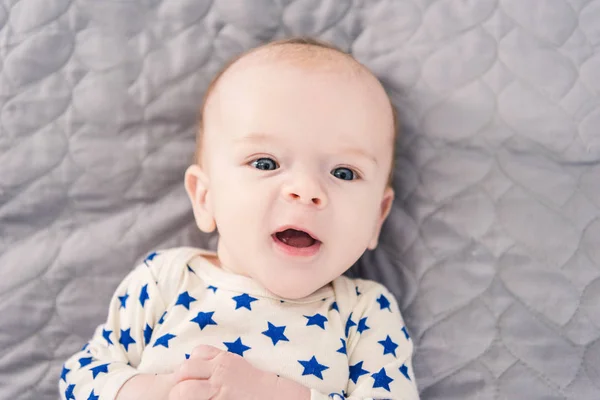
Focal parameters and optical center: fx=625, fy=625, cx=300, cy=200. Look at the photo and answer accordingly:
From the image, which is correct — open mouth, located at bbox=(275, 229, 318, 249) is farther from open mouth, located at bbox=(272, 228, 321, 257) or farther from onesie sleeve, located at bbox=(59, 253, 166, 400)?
onesie sleeve, located at bbox=(59, 253, 166, 400)

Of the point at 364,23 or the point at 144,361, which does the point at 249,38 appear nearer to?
the point at 364,23

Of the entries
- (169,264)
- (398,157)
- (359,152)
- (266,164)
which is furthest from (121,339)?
(398,157)

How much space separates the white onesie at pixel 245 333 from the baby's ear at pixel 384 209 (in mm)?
84

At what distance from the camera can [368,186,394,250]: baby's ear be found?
1.13 metres

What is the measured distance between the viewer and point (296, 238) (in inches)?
39.4

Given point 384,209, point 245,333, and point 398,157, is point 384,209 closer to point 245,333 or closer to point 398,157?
point 398,157

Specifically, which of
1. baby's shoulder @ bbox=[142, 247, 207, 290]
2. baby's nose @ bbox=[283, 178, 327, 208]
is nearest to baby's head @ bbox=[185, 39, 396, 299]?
baby's nose @ bbox=[283, 178, 327, 208]

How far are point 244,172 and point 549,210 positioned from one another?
22.5 inches

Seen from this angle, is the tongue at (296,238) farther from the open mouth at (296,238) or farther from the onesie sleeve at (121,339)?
the onesie sleeve at (121,339)

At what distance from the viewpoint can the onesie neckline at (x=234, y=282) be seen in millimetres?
1047

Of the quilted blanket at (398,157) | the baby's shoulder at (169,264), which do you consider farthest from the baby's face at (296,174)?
the quilted blanket at (398,157)

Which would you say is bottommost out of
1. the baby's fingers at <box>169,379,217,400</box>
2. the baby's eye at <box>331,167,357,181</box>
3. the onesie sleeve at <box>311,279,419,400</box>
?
the onesie sleeve at <box>311,279,419,400</box>

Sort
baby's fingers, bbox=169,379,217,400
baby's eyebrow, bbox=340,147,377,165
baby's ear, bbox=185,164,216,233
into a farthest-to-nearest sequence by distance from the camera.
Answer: baby's ear, bbox=185,164,216,233 → baby's eyebrow, bbox=340,147,377,165 → baby's fingers, bbox=169,379,217,400

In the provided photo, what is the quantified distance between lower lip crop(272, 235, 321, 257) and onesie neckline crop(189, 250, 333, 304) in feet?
0.35
